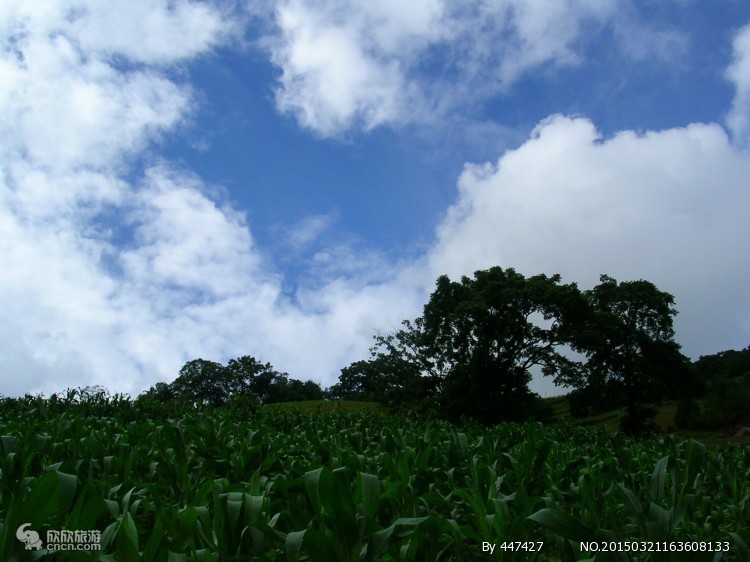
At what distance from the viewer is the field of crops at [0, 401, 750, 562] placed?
2.07 metres

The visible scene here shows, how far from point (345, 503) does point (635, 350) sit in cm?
3471

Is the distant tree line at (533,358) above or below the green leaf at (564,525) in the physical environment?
above

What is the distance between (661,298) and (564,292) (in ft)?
23.8

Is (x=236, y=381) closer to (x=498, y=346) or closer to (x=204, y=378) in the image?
(x=204, y=378)

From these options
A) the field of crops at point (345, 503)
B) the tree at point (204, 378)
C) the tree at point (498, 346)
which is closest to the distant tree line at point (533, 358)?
the tree at point (498, 346)

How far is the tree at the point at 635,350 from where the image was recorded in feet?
102

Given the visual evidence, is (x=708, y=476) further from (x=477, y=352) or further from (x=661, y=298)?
(x=661, y=298)

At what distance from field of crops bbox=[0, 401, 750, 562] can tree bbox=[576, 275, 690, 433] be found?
1062 inches

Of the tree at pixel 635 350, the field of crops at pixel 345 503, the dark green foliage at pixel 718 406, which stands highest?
the tree at pixel 635 350

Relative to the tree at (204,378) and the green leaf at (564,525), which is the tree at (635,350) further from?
the tree at (204,378)

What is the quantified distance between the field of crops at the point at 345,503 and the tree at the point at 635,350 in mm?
26980

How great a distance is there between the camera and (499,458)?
4797 mm

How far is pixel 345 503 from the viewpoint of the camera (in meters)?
2.06

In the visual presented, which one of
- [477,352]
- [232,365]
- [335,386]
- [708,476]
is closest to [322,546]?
[708,476]
